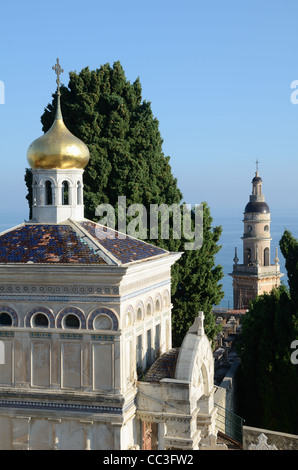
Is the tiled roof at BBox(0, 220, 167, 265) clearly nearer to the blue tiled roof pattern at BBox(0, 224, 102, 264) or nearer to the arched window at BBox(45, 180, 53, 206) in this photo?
the blue tiled roof pattern at BBox(0, 224, 102, 264)

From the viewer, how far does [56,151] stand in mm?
17609

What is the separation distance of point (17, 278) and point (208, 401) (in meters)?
→ 6.18

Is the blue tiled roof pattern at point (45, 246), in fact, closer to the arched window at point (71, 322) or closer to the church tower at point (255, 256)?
the arched window at point (71, 322)

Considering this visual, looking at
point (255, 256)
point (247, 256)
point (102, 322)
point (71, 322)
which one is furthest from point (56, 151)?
point (247, 256)

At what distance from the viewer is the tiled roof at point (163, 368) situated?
1628 centimetres

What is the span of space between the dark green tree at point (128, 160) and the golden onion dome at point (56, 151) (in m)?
8.39

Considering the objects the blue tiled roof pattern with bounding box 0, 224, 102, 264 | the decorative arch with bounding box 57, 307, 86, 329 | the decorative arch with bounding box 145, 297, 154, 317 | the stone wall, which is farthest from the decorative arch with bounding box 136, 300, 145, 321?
the stone wall

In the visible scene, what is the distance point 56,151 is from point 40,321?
4889 mm

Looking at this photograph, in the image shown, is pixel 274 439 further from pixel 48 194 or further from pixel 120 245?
pixel 48 194

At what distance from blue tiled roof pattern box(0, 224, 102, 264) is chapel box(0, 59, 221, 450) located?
0.10 ft

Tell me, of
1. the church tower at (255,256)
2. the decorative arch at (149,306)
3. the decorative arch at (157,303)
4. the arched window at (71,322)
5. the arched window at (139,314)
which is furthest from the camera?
the church tower at (255,256)

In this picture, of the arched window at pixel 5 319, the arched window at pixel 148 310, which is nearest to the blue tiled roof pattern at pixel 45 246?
the arched window at pixel 5 319

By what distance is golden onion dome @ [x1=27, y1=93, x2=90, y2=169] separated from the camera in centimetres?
1762
